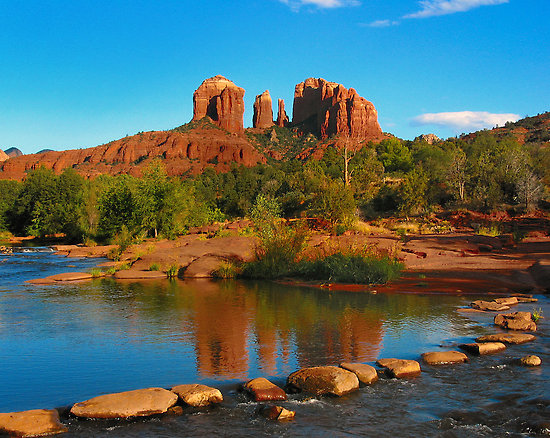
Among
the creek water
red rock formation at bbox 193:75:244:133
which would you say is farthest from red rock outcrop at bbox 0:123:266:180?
the creek water

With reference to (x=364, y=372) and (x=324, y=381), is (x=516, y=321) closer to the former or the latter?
(x=364, y=372)

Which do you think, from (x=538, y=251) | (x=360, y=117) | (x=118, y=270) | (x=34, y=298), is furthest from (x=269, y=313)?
(x=360, y=117)

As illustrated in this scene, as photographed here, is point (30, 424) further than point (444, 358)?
No

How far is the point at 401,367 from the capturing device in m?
7.03

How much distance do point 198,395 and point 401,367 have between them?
2985 millimetres

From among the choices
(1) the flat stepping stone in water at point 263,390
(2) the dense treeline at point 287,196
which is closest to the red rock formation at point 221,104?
(2) the dense treeline at point 287,196

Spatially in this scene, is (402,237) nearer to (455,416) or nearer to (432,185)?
(432,185)

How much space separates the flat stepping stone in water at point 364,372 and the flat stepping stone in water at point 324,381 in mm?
166

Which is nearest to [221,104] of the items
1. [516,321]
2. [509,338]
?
[516,321]

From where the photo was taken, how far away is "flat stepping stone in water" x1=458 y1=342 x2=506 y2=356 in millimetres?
8000

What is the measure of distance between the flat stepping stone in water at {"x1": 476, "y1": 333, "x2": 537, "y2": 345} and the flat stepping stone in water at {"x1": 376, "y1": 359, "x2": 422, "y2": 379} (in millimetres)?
2220

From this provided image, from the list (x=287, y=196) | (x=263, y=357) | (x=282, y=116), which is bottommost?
(x=263, y=357)

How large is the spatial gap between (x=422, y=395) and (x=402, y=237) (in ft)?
72.5

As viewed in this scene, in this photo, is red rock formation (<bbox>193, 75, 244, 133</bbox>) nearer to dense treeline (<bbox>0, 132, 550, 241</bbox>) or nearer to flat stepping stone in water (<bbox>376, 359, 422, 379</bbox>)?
dense treeline (<bbox>0, 132, 550, 241</bbox>)
